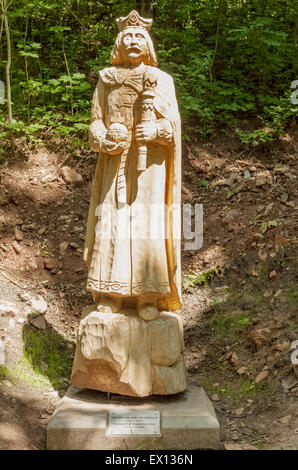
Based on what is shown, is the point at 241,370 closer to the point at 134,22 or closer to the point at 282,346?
the point at 282,346

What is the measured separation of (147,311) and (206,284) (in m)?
2.12

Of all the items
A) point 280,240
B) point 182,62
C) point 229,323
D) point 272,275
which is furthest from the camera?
point 182,62

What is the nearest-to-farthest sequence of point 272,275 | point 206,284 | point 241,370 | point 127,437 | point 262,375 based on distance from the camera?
point 127,437 < point 262,375 < point 241,370 < point 272,275 < point 206,284

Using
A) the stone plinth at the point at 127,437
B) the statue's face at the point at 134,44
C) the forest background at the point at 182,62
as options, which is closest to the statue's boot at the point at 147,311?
the stone plinth at the point at 127,437

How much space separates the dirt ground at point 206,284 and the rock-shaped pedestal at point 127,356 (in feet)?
2.04

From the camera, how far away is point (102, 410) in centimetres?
404

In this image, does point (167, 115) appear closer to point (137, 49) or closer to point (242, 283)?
point (137, 49)

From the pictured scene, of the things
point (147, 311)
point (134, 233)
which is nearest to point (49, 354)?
point (147, 311)

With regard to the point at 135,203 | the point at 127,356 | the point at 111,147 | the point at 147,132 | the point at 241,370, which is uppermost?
the point at 147,132

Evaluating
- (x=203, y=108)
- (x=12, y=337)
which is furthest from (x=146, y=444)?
(x=203, y=108)

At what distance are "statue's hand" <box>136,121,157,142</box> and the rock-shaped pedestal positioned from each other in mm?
1454

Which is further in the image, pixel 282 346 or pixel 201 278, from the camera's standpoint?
pixel 201 278

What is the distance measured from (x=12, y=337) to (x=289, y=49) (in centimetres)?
622

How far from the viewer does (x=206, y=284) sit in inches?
247
